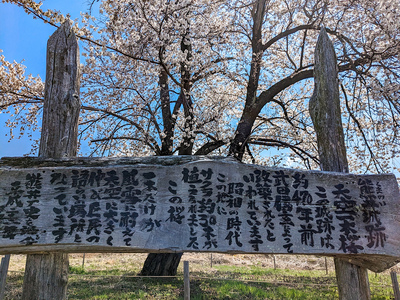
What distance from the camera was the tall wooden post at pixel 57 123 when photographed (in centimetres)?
292

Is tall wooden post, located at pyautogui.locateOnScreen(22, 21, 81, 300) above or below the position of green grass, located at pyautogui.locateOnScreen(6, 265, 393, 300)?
above

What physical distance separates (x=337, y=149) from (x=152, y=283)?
609 centimetres

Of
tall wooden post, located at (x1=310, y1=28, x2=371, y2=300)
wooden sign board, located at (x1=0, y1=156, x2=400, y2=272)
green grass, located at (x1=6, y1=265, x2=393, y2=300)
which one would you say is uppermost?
tall wooden post, located at (x1=310, y1=28, x2=371, y2=300)

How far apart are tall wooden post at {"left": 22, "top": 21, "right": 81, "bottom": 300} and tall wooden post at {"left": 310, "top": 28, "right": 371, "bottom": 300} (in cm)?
287

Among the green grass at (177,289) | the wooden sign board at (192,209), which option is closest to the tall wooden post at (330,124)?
the wooden sign board at (192,209)

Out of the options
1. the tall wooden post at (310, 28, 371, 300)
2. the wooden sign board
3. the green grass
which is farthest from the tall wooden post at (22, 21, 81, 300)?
the green grass

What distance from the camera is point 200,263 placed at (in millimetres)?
12648

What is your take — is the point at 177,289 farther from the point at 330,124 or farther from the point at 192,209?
the point at 330,124

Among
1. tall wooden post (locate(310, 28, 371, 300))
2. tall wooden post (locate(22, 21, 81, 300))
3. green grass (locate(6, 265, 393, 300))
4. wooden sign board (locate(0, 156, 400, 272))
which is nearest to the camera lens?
wooden sign board (locate(0, 156, 400, 272))

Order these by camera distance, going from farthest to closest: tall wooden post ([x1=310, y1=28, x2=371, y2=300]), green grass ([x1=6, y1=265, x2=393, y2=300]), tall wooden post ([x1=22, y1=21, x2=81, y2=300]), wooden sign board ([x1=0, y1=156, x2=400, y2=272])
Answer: green grass ([x1=6, y1=265, x2=393, y2=300]) → tall wooden post ([x1=310, y1=28, x2=371, y2=300]) → tall wooden post ([x1=22, y1=21, x2=81, y2=300]) → wooden sign board ([x1=0, y1=156, x2=400, y2=272])

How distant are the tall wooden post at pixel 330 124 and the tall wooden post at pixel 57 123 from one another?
287 centimetres

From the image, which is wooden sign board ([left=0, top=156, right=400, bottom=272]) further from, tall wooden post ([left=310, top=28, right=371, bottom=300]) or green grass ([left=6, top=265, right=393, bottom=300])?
green grass ([left=6, top=265, right=393, bottom=300])

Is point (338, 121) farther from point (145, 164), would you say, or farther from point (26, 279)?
point (26, 279)

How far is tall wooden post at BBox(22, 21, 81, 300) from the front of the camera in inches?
115
